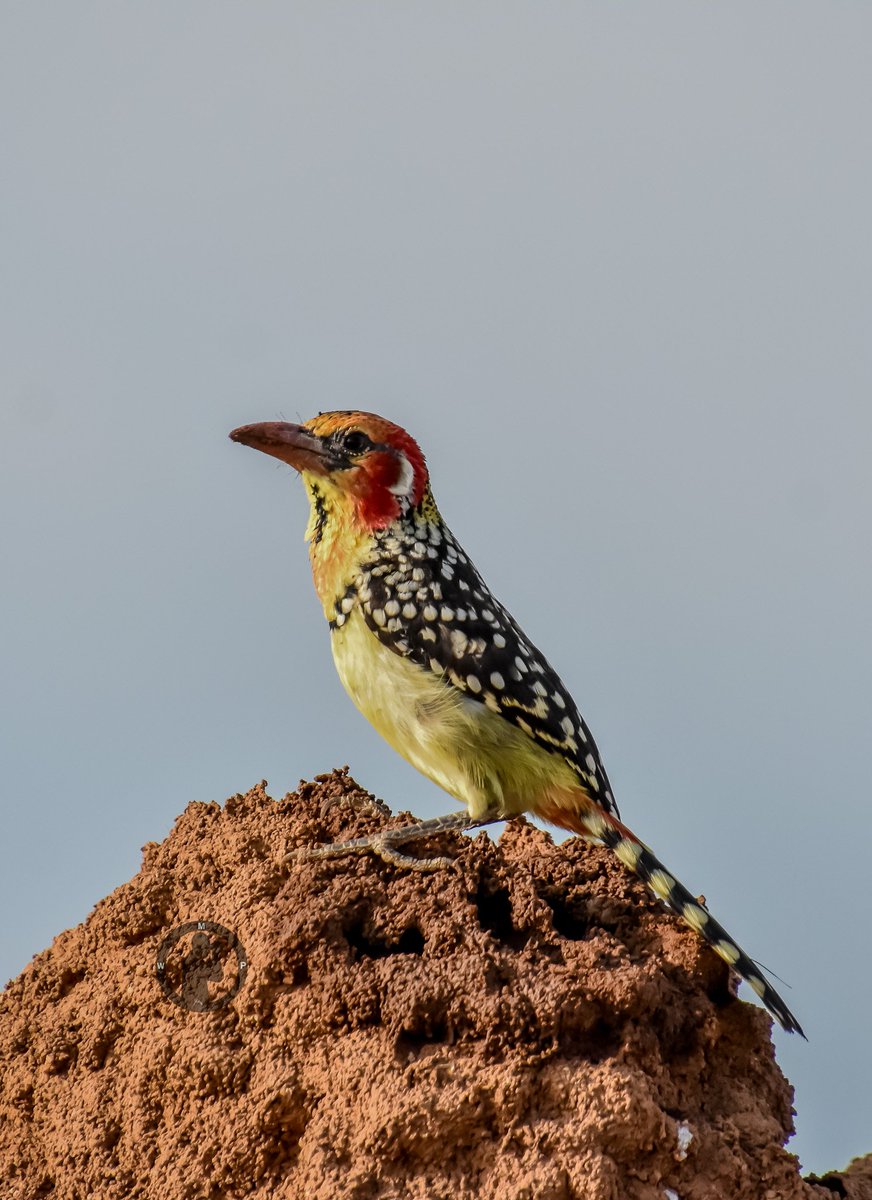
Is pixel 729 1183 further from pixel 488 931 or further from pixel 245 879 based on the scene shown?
pixel 245 879

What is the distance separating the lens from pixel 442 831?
4.21m

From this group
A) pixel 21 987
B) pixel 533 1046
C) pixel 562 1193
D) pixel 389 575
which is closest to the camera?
pixel 562 1193

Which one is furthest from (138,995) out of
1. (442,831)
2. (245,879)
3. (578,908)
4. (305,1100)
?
(578,908)

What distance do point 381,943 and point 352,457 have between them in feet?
6.43

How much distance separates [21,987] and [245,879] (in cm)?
89

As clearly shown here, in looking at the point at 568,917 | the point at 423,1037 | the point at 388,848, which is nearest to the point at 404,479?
the point at 388,848

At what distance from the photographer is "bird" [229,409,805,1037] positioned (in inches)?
185

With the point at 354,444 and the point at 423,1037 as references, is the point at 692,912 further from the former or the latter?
the point at 354,444

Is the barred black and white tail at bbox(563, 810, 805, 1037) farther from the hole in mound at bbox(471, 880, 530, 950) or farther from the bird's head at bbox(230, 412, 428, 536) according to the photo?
the bird's head at bbox(230, 412, 428, 536)

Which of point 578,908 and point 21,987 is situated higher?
point 578,908

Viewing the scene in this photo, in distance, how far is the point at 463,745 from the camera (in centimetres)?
471

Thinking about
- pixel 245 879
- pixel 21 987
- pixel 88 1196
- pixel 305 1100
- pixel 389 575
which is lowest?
pixel 88 1196

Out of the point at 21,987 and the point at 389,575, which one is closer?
the point at 21,987

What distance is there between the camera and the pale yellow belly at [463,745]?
4.71 metres
